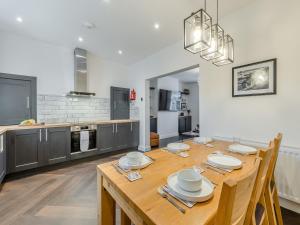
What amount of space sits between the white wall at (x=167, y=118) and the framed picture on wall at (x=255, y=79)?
12.8 ft

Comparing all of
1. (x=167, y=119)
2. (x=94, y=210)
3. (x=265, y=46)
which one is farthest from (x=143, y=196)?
(x=167, y=119)

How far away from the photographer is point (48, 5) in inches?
84.7

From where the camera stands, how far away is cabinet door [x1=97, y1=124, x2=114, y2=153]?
11.8 feet

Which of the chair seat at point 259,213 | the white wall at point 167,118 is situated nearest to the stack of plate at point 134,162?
the chair seat at point 259,213

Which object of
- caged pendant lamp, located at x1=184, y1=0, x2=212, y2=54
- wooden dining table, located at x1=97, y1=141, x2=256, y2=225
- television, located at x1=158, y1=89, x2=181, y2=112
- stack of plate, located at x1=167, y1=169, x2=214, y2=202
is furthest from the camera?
television, located at x1=158, y1=89, x2=181, y2=112

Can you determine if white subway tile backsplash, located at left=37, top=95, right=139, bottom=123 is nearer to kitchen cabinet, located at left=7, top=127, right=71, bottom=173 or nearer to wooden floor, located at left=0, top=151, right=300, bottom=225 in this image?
kitchen cabinet, located at left=7, top=127, right=71, bottom=173

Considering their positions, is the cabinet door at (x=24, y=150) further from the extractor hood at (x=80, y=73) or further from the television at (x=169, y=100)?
the television at (x=169, y=100)

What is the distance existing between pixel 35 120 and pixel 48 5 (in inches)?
87.5

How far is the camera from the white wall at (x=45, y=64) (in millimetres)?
2953

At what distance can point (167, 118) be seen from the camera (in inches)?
251

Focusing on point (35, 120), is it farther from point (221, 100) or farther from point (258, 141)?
point (258, 141)

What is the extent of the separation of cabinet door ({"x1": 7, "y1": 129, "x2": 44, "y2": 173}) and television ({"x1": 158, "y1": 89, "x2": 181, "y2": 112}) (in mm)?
4133

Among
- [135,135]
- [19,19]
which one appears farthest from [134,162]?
[135,135]

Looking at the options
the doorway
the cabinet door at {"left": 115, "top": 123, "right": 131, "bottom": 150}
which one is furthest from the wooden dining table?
the doorway
